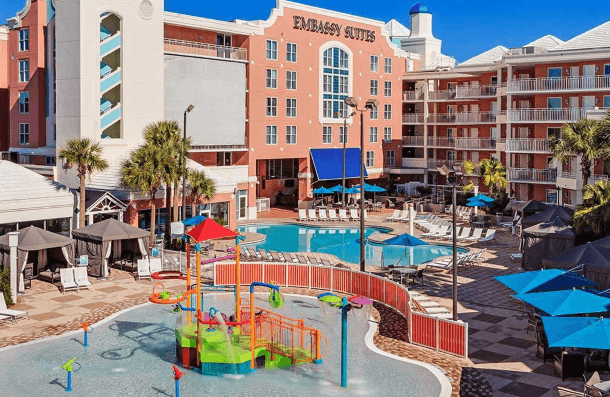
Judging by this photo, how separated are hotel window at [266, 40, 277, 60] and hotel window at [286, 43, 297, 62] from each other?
145 centimetres

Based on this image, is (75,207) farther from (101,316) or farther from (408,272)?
(408,272)

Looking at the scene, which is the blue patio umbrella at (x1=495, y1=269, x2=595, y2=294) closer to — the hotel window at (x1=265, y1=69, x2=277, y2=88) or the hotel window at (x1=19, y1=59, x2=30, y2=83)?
the hotel window at (x1=265, y1=69, x2=277, y2=88)

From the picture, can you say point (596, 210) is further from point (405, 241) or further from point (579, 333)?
point (579, 333)

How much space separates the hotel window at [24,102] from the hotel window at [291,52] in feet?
65.1

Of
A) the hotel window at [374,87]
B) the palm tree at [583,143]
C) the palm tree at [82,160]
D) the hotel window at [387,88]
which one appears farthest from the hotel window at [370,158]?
the palm tree at [82,160]

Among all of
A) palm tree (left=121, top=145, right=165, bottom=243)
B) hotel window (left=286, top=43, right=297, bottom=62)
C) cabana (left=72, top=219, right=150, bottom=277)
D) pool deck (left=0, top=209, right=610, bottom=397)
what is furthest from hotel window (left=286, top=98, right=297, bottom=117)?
cabana (left=72, top=219, right=150, bottom=277)

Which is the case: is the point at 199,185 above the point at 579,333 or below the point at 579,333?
above

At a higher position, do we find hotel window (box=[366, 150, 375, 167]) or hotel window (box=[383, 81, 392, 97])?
hotel window (box=[383, 81, 392, 97])

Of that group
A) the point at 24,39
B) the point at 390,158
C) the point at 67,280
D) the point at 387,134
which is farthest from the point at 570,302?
the point at 390,158

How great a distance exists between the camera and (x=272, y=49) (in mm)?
54688

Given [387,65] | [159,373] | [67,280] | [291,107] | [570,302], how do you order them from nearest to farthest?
[159,373] < [570,302] < [67,280] < [291,107] < [387,65]

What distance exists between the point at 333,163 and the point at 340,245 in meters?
18.1

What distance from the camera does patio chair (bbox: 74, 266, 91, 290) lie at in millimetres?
28703

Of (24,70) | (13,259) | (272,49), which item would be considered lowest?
(13,259)
